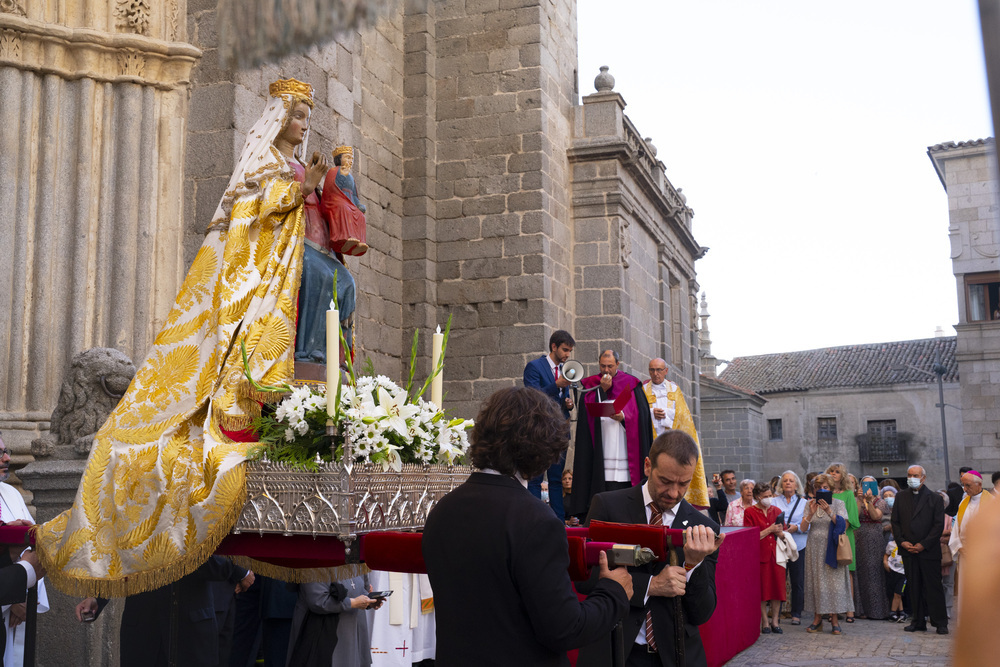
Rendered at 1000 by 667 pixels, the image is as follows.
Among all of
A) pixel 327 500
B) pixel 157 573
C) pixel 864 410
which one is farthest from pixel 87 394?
pixel 864 410

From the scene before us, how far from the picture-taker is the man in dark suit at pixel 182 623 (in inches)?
175

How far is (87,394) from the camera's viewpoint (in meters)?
5.36

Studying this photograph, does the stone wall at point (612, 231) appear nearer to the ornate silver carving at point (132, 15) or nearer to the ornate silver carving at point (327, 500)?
the ornate silver carving at point (132, 15)

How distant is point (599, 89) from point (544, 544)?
12.3 m

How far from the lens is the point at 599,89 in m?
14.1

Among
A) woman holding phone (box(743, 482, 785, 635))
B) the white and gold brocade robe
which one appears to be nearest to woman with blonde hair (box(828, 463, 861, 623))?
woman holding phone (box(743, 482, 785, 635))

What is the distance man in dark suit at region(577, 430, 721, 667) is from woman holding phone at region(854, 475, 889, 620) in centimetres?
951

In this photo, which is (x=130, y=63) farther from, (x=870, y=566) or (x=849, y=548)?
(x=870, y=566)

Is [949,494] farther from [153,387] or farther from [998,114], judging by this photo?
[998,114]

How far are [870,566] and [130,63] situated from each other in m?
10.8

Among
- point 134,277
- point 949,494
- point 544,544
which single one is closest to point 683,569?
point 544,544

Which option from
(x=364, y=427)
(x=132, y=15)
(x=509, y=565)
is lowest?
(x=509, y=565)

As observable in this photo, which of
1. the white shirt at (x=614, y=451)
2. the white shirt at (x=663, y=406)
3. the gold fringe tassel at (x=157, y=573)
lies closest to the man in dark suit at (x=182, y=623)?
the gold fringe tassel at (x=157, y=573)

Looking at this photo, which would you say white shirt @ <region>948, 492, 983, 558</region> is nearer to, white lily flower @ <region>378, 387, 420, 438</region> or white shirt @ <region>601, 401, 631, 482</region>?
white shirt @ <region>601, 401, 631, 482</region>
